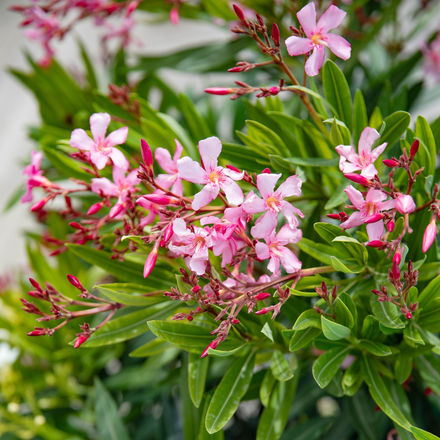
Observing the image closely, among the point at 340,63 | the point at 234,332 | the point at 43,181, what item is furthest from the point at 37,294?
the point at 340,63

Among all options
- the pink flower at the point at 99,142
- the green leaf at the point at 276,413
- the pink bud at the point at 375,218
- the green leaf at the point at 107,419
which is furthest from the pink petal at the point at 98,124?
the green leaf at the point at 107,419

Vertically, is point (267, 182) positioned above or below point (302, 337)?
above

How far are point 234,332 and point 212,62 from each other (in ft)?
2.19

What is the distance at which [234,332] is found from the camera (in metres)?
0.53

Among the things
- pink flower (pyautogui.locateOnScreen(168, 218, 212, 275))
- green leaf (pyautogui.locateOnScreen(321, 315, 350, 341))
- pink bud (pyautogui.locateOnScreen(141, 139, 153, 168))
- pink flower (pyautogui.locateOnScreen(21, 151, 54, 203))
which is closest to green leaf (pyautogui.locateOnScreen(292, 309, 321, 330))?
green leaf (pyautogui.locateOnScreen(321, 315, 350, 341))

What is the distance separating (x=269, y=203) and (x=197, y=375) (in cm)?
29

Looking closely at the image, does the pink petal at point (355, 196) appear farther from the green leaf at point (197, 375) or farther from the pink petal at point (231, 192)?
the green leaf at point (197, 375)

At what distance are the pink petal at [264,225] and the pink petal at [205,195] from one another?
0.17ft

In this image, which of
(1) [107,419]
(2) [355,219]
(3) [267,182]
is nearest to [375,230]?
(2) [355,219]

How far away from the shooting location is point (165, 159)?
47 cm

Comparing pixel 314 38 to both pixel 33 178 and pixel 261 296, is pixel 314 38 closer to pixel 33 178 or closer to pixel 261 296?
pixel 261 296

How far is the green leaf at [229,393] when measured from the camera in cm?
48

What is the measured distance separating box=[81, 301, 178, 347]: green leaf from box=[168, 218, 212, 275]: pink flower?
189mm

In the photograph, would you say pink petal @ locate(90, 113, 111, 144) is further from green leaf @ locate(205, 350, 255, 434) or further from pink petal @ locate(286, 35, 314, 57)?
green leaf @ locate(205, 350, 255, 434)
